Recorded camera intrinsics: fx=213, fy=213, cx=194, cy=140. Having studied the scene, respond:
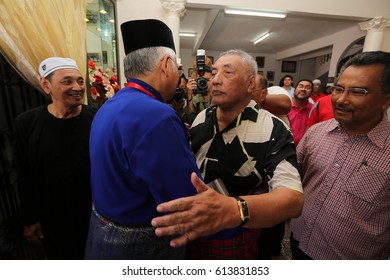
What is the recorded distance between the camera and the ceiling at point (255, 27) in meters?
5.85

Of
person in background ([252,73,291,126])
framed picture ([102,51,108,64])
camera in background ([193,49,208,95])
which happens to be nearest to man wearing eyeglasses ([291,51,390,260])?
person in background ([252,73,291,126])

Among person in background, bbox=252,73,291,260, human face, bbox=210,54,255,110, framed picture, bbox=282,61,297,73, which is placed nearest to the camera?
human face, bbox=210,54,255,110

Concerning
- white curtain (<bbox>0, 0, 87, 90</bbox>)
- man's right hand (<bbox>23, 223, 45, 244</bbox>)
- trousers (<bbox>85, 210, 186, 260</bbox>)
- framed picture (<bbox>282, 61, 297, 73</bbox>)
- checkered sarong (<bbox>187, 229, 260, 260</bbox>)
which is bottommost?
man's right hand (<bbox>23, 223, 45, 244</bbox>)

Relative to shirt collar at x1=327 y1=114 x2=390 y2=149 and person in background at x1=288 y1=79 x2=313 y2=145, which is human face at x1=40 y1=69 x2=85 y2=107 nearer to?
shirt collar at x1=327 y1=114 x2=390 y2=149

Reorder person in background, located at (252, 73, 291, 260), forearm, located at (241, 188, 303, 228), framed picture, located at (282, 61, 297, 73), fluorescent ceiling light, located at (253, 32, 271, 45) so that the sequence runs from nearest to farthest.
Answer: forearm, located at (241, 188, 303, 228) → person in background, located at (252, 73, 291, 260) → fluorescent ceiling light, located at (253, 32, 271, 45) → framed picture, located at (282, 61, 297, 73)

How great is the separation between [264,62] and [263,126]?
12031 mm

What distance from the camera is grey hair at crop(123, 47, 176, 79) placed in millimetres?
966

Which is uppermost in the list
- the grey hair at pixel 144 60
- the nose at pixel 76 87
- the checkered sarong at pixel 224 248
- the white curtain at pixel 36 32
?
the white curtain at pixel 36 32

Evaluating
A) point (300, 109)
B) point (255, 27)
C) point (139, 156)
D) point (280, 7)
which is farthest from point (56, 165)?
point (255, 27)

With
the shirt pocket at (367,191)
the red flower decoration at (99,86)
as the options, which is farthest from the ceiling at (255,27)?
the shirt pocket at (367,191)

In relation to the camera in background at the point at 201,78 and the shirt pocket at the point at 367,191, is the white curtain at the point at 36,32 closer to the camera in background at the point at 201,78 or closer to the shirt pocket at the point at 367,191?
the camera in background at the point at 201,78

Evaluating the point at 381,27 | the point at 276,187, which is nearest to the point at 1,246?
the point at 276,187

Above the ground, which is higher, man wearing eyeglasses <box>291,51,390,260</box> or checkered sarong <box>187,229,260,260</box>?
man wearing eyeglasses <box>291,51,390,260</box>

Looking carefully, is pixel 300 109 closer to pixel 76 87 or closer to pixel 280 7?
pixel 76 87
